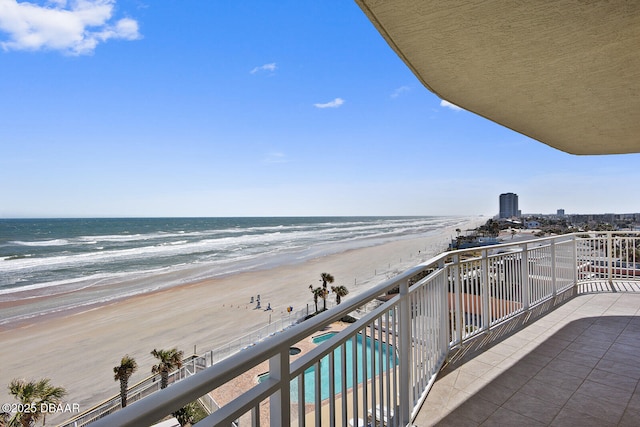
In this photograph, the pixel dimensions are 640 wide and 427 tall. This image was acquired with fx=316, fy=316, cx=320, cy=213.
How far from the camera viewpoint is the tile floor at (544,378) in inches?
85.9

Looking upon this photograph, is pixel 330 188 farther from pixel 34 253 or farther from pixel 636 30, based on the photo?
pixel 636 30

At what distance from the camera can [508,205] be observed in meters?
62.4

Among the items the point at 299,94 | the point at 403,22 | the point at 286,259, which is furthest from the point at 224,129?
the point at 403,22

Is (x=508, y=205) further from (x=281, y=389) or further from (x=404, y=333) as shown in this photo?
(x=281, y=389)

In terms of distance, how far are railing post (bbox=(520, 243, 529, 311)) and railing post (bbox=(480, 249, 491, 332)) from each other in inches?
33.5

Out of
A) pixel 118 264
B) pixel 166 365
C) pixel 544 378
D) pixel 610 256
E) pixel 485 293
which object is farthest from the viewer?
pixel 118 264

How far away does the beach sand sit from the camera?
9.67 metres

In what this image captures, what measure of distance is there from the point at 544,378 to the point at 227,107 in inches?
850

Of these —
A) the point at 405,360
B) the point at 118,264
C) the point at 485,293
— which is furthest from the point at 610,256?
the point at 118,264

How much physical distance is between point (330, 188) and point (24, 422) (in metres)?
53.3

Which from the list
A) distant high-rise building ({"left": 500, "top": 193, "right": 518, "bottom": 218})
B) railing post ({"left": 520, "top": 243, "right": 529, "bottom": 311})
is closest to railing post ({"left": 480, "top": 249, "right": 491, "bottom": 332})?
railing post ({"left": 520, "top": 243, "right": 529, "bottom": 311})

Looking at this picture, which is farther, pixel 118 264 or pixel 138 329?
pixel 118 264

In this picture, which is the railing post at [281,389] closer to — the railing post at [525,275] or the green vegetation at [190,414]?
the railing post at [525,275]

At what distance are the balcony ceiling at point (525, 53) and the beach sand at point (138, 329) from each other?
10982 mm
